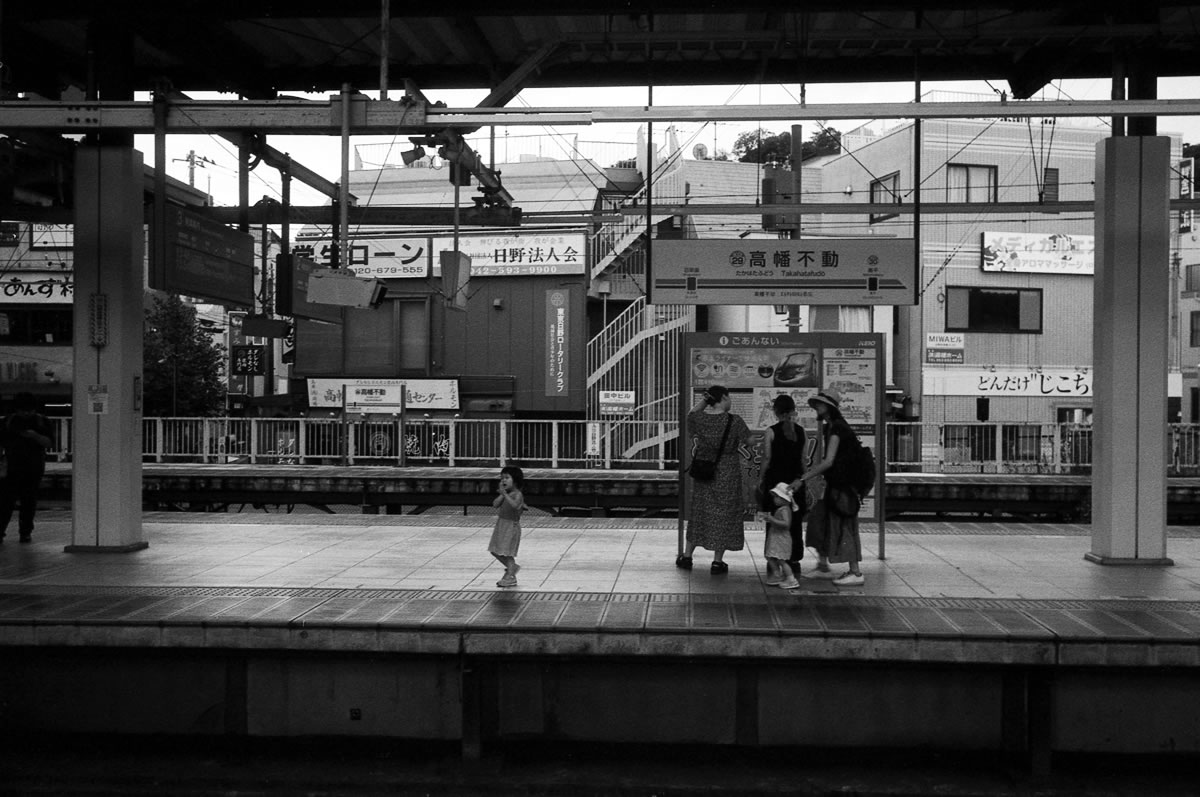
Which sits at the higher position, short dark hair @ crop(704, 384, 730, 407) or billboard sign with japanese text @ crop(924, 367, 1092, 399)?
billboard sign with japanese text @ crop(924, 367, 1092, 399)

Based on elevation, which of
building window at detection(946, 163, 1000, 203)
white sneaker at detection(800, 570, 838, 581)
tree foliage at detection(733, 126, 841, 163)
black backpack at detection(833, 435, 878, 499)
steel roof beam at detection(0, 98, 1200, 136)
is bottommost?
white sneaker at detection(800, 570, 838, 581)

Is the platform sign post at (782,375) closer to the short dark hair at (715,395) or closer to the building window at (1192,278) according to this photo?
the short dark hair at (715,395)

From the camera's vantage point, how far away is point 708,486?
9953 mm

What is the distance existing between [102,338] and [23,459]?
1.82 meters

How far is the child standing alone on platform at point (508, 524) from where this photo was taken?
9008 millimetres

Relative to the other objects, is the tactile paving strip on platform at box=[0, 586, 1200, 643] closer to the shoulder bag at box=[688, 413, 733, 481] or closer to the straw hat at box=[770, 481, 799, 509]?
the straw hat at box=[770, 481, 799, 509]

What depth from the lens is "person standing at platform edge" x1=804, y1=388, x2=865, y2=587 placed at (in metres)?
9.34

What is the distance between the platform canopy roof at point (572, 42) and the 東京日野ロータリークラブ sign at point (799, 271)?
1.86 meters

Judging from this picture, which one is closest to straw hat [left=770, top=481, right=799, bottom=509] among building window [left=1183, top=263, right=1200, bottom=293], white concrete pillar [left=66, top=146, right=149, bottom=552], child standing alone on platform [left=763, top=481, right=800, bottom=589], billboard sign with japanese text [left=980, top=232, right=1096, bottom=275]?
child standing alone on platform [left=763, top=481, right=800, bottom=589]

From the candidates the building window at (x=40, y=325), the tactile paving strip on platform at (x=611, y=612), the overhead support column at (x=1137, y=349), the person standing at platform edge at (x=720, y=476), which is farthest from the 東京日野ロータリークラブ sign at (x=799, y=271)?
the building window at (x=40, y=325)

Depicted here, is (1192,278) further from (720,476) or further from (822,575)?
(720,476)

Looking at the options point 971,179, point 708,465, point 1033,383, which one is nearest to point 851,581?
point 708,465

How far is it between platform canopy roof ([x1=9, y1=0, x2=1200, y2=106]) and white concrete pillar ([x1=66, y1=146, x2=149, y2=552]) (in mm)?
882

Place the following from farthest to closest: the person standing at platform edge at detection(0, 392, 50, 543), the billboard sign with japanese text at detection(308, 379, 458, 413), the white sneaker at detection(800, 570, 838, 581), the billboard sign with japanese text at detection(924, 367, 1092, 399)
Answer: the billboard sign with japanese text at detection(924, 367, 1092, 399)
the billboard sign with japanese text at detection(308, 379, 458, 413)
the person standing at platform edge at detection(0, 392, 50, 543)
the white sneaker at detection(800, 570, 838, 581)
